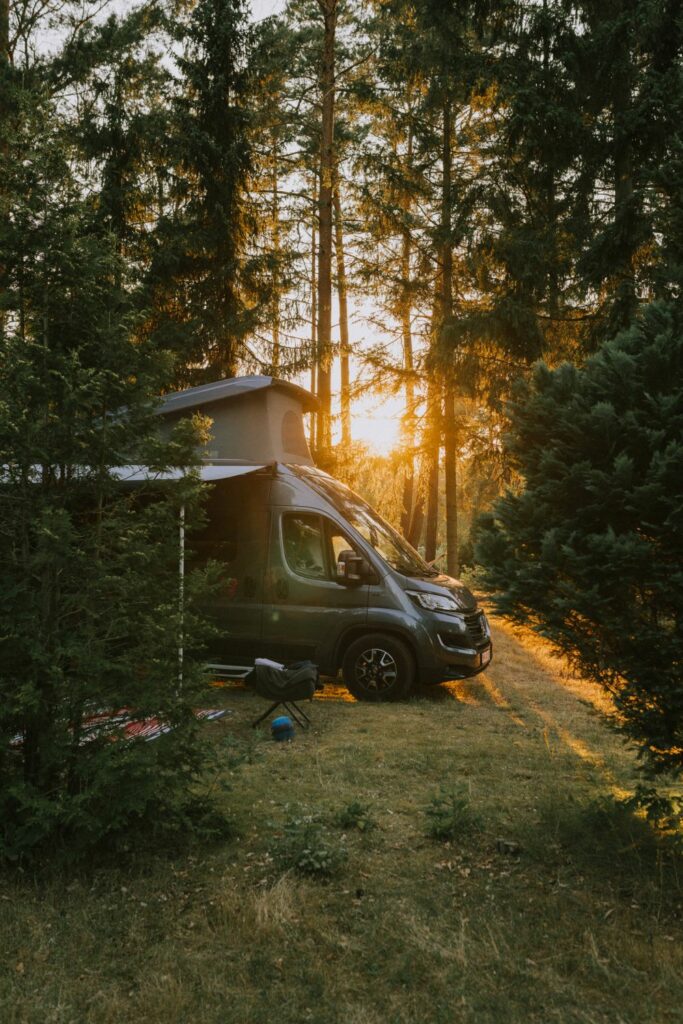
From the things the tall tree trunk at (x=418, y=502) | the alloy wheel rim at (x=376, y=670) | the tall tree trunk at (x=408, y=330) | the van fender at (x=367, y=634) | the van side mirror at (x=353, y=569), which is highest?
the tall tree trunk at (x=408, y=330)

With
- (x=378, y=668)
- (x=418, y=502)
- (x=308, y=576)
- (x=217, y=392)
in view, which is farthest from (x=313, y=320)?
(x=378, y=668)

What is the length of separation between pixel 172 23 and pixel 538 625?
1480 cm

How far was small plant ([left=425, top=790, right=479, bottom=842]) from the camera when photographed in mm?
4449

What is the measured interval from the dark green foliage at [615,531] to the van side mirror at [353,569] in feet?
14.8

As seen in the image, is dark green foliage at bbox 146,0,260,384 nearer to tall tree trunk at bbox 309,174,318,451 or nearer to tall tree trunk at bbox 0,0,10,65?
tall tree trunk at bbox 309,174,318,451

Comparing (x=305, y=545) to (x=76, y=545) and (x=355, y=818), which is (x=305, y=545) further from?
(x=76, y=545)

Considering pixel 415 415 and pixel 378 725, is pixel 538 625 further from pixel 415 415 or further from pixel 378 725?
pixel 415 415

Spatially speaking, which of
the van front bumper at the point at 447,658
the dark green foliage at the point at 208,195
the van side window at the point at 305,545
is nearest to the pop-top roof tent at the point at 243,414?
the van side window at the point at 305,545

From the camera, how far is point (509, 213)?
14.5 meters

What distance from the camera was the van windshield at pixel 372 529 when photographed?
8938mm

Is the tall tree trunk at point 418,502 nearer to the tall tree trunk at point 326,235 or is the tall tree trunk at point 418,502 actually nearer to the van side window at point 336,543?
the tall tree trunk at point 326,235

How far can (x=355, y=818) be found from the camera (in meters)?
4.64

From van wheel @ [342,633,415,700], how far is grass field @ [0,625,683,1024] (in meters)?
2.80

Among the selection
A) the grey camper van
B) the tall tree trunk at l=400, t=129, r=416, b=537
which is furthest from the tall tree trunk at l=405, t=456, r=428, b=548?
the grey camper van
